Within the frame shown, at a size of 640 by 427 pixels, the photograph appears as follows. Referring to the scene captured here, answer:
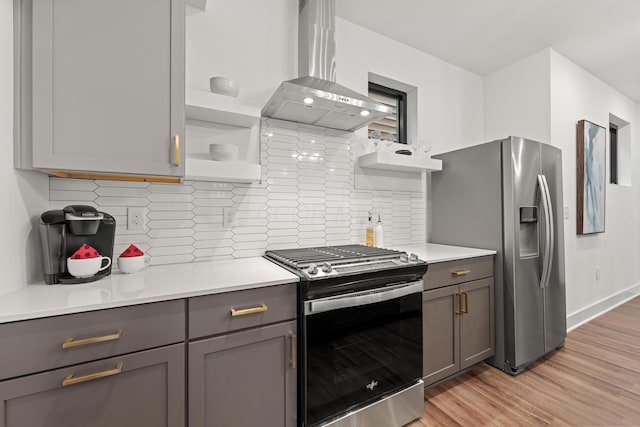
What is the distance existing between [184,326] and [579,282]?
380cm

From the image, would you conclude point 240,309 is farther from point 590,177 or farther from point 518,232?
point 590,177

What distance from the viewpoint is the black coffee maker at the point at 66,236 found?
3.89 feet

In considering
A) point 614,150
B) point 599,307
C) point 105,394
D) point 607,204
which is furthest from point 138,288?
point 614,150

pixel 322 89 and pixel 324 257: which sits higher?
pixel 322 89

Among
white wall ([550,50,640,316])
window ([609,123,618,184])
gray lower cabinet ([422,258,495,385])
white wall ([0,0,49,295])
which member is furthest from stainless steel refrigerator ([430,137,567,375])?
white wall ([0,0,49,295])

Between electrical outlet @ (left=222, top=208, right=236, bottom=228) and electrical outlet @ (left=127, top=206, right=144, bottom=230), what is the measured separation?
1.47 feet

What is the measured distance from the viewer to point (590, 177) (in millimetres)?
3111

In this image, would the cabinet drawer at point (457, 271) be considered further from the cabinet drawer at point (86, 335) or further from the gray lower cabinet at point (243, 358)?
the cabinet drawer at point (86, 335)

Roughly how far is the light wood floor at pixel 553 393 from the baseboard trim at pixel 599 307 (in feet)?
1.27

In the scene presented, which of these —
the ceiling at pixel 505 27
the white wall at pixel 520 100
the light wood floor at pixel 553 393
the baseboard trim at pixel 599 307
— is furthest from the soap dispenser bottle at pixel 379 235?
the baseboard trim at pixel 599 307

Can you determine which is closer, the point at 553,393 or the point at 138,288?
the point at 138,288

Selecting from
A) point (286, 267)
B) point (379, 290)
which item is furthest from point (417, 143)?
point (286, 267)

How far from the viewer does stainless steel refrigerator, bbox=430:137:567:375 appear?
6.84ft

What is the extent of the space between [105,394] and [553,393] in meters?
2.54
